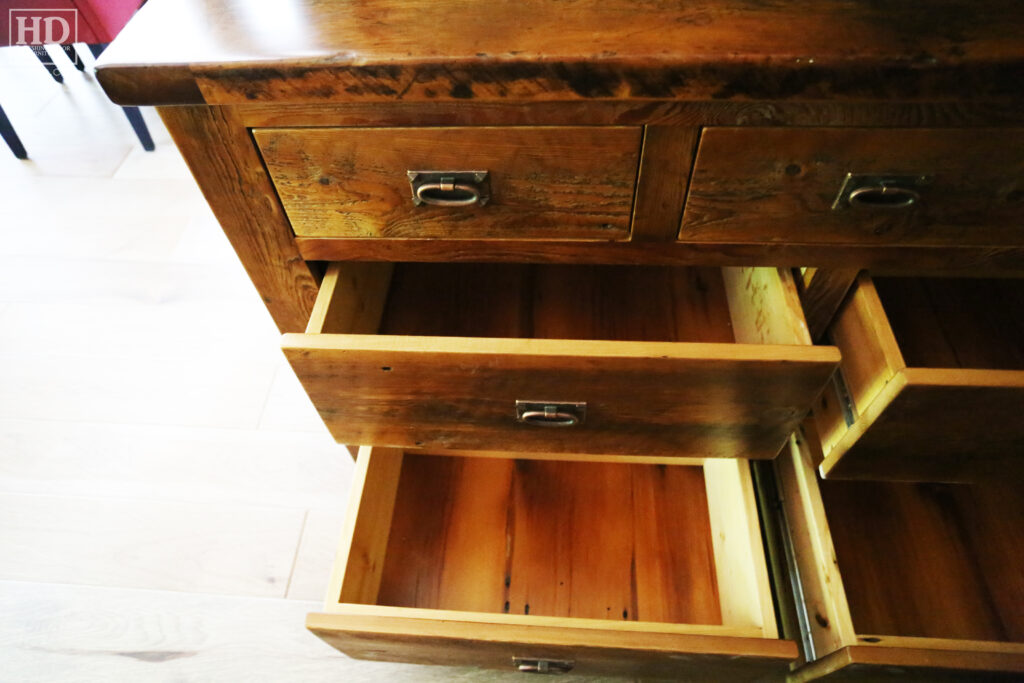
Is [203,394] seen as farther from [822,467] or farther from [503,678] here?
[822,467]

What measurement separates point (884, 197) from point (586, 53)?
301 millimetres

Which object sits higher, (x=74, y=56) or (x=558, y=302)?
(x=74, y=56)

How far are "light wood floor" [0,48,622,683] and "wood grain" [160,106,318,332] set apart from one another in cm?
45

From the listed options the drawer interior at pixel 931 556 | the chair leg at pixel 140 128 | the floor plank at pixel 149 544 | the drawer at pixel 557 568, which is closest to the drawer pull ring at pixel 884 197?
the drawer at pixel 557 568

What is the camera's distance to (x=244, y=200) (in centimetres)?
60

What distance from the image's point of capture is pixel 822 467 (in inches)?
28.5

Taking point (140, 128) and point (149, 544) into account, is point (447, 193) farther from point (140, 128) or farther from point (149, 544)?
point (140, 128)

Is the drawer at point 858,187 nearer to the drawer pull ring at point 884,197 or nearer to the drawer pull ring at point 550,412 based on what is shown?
the drawer pull ring at point 884,197

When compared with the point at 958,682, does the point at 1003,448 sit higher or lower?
higher

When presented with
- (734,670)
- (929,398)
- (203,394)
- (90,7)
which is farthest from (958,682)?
(90,7)

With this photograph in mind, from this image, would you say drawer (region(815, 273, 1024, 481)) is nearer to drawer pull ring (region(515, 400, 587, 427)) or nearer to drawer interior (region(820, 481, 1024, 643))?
drawer interior (region(820, 481, 1024, 643))

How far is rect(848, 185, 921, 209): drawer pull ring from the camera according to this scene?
0.53 metres

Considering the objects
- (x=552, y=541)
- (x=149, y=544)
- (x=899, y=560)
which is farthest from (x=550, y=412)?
(x=149, y=544)

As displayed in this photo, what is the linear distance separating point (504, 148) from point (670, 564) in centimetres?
60
